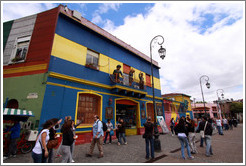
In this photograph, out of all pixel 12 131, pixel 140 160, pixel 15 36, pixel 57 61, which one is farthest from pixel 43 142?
pixel 15 36

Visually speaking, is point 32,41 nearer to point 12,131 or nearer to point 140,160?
point 12,131

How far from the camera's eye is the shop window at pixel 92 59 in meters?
9.90

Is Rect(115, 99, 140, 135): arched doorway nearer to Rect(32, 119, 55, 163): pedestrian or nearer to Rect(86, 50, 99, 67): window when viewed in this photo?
Rect(86, 50, 99, 67): window

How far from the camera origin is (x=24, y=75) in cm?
820

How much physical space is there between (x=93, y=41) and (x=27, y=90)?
19.7 feet

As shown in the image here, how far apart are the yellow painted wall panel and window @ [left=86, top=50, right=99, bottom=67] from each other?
0.42 metres

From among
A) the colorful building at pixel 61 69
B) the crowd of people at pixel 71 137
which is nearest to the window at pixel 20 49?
the colorful building at pixel 61 69

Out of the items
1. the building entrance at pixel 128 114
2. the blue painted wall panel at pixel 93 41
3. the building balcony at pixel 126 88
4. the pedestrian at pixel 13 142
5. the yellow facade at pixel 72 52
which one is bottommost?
the pedestrian at pixel 13 142

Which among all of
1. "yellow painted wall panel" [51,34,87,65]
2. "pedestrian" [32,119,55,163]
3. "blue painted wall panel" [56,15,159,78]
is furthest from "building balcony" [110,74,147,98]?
"pedestrian" [32,119,55,163]

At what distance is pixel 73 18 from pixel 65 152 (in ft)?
29.7

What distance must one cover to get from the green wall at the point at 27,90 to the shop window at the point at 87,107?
2.38 m

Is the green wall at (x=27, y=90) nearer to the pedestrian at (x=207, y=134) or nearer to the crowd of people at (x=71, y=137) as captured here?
the crowd of people at (x=71, y=137)

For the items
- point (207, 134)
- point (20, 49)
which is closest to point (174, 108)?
point (207, 134)

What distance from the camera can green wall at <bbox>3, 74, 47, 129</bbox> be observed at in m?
7.04
